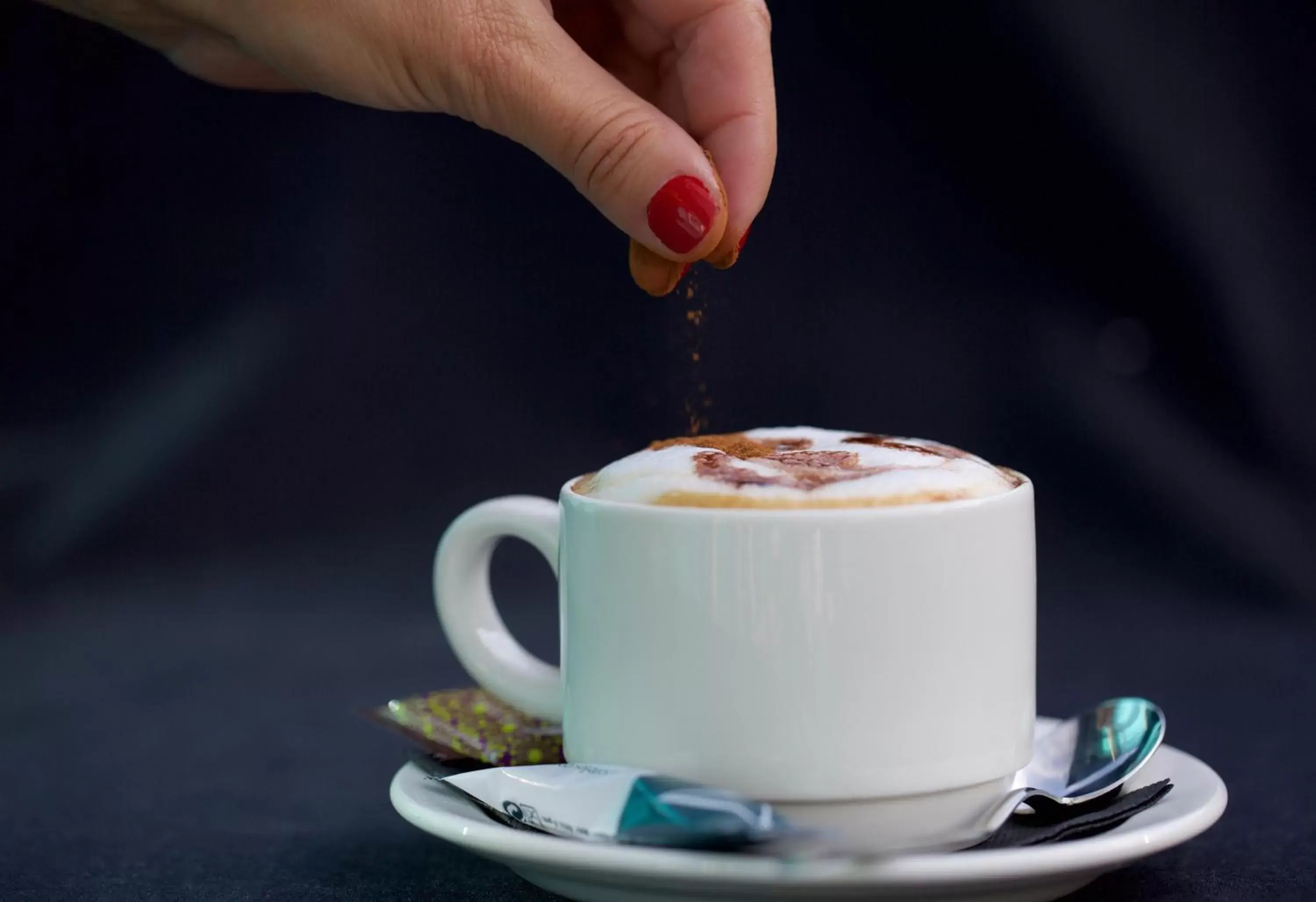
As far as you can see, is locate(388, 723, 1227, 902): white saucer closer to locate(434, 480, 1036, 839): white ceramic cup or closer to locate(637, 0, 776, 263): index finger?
locate(434, 480, 1036, 839): white ceramic cup

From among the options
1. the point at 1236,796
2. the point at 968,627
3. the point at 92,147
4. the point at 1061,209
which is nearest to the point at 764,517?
the point at 968,627

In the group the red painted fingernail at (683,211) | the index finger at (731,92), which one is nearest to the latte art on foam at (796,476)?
the red painted fingernail at (683,211)

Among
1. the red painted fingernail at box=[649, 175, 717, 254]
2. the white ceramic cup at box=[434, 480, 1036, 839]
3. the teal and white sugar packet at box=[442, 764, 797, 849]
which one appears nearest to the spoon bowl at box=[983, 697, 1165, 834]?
the white ceramic cup at box=[434, 480, 1036, 839]

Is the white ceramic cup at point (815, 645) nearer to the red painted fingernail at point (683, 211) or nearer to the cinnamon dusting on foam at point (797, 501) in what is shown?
the cinnamon dusting on foam at point (797, 501)

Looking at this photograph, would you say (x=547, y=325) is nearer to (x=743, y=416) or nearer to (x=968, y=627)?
(x=743, y=416)

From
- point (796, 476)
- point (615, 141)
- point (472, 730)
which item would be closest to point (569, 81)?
point (615, 141)
